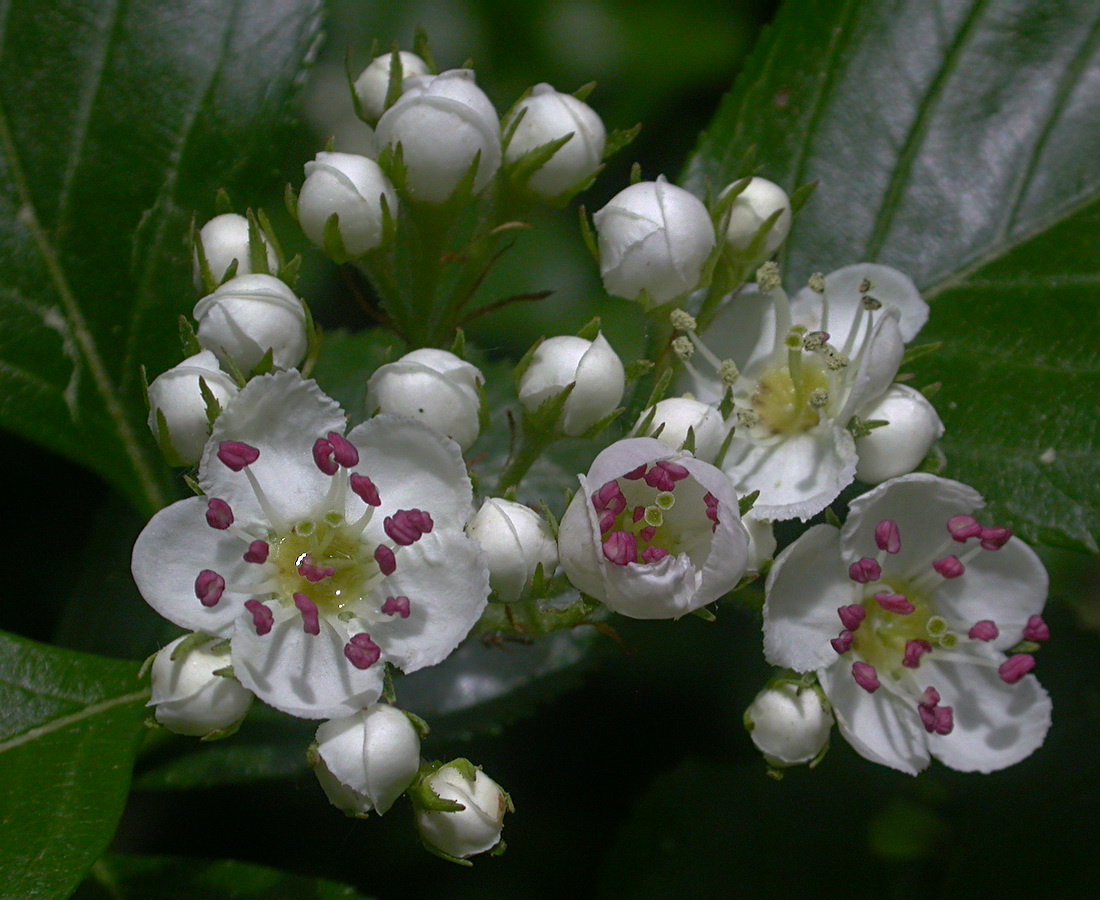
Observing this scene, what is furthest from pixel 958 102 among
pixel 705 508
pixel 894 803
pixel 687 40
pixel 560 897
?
pixel 560 897

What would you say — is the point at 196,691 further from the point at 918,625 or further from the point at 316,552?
the point at 918,625

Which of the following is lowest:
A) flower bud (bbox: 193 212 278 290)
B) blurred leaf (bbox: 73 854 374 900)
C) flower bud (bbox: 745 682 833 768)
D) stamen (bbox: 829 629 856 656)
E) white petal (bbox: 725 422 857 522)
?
blurred leaf (bbox: 73 854 374 900)

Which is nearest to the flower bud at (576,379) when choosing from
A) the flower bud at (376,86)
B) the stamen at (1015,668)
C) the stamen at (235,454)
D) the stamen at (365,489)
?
the stamen at (365,489)

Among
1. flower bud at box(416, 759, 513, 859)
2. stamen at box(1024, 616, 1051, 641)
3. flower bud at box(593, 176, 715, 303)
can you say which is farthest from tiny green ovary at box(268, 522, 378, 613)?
stamen at box(1024, 616, 1051, 641)

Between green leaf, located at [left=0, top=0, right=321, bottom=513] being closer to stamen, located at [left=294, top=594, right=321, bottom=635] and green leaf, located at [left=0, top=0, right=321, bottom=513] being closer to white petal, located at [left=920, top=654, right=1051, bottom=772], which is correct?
stamen, located at [left=294, top=594, right=321, bottom=635]

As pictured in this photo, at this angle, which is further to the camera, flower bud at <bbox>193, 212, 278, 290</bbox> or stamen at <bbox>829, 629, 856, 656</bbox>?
flower bud at <bbox>193, 212, 278, 290</bbox>

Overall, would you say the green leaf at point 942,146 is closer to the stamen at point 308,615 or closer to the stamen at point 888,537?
the stamen at point 888,537
